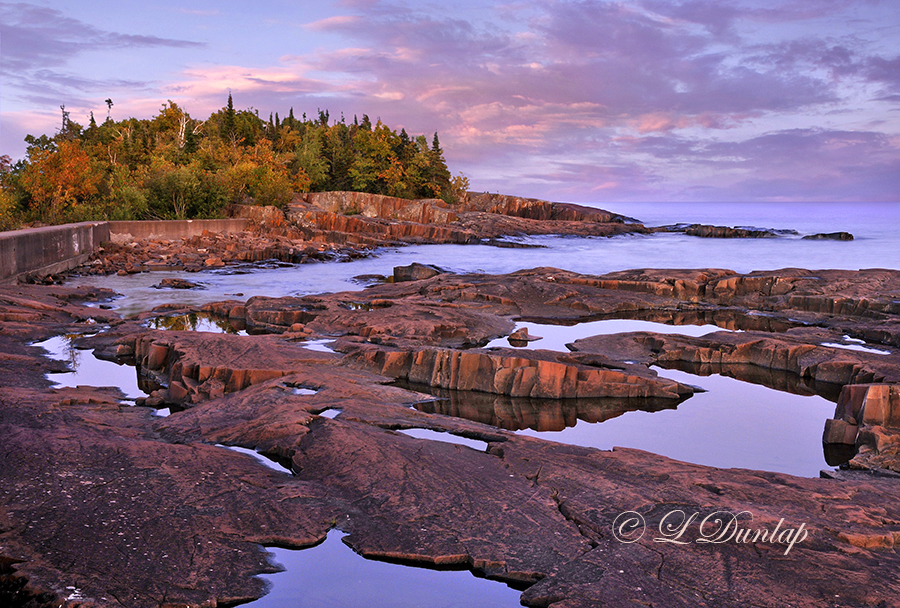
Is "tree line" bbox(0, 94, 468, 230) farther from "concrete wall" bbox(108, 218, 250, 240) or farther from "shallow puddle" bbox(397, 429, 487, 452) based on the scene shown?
"shallow puddle" bbox(397, 429, 487, 452)

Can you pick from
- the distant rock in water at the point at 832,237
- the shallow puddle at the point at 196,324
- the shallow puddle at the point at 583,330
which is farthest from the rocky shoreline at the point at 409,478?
the distant rock in water at the point at 832,237

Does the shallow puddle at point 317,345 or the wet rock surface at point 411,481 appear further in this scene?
the shallow puddle at point 317,345

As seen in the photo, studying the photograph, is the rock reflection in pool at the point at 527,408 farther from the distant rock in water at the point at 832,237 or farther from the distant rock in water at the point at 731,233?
the distant rock in water at the point at 832,237

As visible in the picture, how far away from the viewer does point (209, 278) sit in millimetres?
21906

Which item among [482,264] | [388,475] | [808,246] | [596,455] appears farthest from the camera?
[808,246]

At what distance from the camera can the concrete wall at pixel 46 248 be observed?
1600cm

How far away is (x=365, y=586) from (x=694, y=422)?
4.90m

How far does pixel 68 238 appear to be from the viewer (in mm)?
21688

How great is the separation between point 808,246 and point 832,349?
4976cm

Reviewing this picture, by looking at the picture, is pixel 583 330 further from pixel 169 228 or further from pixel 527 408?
pixel 169 228

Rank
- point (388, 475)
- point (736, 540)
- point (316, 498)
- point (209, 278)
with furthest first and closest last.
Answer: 1. point (209, 278)
2. point (388, 475)
3. point (316, 498)
4. point (736, 540)

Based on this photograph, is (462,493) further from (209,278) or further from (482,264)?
(482,264)

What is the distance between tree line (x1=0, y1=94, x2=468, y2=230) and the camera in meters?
30.5

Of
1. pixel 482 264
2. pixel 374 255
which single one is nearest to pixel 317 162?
pixel 374 255
